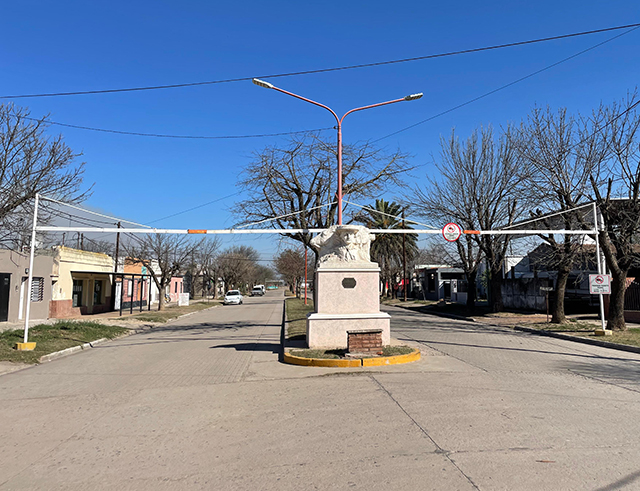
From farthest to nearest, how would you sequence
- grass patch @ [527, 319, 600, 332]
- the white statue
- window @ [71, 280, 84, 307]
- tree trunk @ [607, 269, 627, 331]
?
window @ [71, 280, 84, 307]
grass patch @ [527, 319, 600, 332]
tree trunk @ [607, 269, 627, 331]
the white statue

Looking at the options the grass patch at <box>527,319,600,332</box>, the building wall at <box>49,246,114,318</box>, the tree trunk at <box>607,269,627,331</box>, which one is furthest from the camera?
the building wall at <box>49,246,114,318</box>

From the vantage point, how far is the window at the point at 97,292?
111ft

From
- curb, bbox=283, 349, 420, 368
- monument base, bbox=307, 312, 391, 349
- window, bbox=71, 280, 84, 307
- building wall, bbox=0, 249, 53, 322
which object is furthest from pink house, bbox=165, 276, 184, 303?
curb, bbox=283, 349, 420, 368

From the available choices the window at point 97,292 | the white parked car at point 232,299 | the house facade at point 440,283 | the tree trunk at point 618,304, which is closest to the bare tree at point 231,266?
the white parked car at point 232,299

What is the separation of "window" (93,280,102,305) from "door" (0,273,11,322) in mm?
10208

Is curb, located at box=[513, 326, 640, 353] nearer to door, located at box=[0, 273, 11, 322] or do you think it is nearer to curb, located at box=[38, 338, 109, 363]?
curb, located at box=[38, 338, 109, 363]

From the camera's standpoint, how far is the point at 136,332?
73.9 ft

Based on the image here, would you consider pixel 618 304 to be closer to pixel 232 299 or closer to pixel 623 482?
pixel 623 482

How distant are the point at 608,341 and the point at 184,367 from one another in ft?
42.1

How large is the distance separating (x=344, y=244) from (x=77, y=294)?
24.5m

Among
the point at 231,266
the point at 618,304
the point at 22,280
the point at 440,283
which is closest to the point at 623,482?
the point at 618,304

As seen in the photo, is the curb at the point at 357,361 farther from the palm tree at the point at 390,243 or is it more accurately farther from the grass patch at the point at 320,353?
the palm tree at the point at 390,243

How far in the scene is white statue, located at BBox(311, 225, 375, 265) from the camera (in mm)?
13227

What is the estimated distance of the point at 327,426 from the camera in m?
6.05
